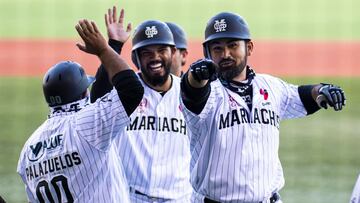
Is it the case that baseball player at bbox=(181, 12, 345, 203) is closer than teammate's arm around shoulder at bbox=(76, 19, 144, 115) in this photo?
No

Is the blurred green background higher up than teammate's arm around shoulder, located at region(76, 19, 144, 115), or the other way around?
teammate's arm around shoulder, located at region(76, 19, 144, 115)

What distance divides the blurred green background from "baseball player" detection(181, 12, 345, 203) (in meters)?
4.46

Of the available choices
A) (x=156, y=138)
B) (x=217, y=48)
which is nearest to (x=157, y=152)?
(x=156, y=138)

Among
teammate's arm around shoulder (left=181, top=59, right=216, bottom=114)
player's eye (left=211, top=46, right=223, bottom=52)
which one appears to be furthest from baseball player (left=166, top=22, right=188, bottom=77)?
teammate's arm around shoulder (left=181, top=59, right=216, bottom=114)

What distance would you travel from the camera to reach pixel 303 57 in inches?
740

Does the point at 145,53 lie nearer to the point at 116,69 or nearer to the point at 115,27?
the point at 115,27

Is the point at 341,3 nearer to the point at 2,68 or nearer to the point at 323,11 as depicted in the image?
the point at 323,11

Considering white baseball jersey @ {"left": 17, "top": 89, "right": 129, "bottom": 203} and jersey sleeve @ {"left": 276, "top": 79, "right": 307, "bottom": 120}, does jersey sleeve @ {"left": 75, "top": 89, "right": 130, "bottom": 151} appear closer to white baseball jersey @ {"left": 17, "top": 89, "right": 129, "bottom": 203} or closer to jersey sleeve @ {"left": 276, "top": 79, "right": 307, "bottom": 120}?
white baseball jersey @ {"left": 17, "top": 89, "right": 129, "bottom": 203}

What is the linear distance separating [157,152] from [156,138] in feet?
0.29

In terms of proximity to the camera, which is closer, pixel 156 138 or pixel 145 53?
pixel 156 138

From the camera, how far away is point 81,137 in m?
4.27

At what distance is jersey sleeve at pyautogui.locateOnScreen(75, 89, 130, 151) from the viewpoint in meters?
4.21

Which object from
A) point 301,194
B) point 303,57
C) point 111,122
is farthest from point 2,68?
point 111,122

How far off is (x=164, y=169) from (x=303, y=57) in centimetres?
1372
